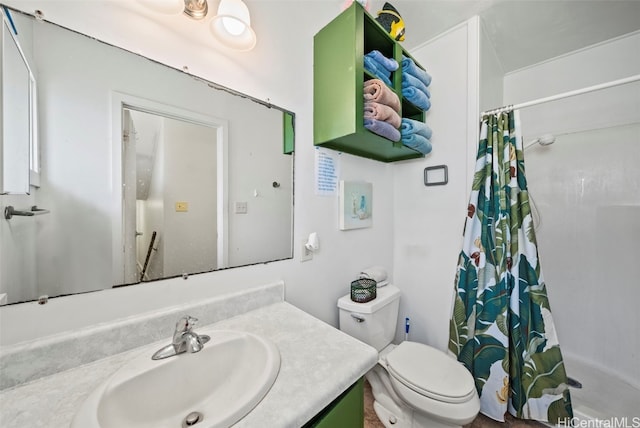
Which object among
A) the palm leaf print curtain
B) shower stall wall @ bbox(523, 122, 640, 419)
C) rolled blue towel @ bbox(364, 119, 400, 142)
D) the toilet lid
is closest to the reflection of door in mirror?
rolled blue towel @ bbox(364, 119, 400, 142)

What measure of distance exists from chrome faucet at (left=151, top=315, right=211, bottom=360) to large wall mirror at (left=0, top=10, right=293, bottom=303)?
191 millimetres

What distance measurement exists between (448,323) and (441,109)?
1.44 meters

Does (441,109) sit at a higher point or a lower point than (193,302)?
higher

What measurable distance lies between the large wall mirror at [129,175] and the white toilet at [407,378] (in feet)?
2.13

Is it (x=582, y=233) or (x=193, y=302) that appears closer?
(x=193, y=302)

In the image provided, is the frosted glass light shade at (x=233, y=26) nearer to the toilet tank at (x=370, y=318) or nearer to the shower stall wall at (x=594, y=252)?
the toilet tank at (x=370, y=318)

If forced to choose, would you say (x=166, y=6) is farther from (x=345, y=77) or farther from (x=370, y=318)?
(x=370, y=318)

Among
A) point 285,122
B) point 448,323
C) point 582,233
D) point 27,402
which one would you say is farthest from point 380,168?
point 27,402

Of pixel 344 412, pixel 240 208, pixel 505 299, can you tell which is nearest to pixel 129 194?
pixel 240 208

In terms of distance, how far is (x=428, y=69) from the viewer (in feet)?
5.33

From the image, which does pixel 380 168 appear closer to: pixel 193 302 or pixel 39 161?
pixel 193 302

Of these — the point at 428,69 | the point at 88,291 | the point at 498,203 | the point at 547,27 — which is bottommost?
the point at 88,291

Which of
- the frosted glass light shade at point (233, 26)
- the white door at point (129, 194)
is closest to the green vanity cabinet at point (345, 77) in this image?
the frosted glass light shade at point (233, 26)

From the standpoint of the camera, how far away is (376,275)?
1437 millimetres
